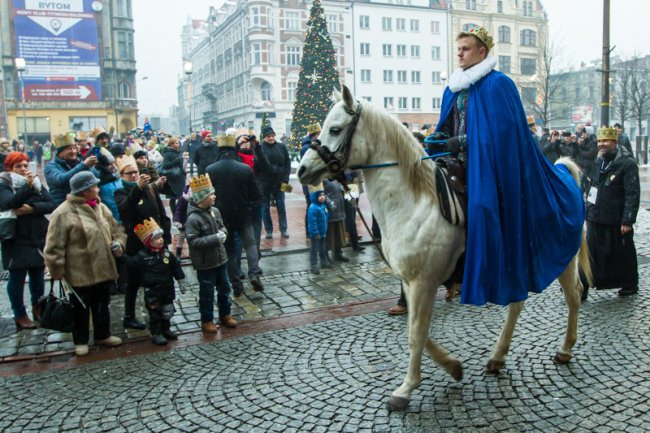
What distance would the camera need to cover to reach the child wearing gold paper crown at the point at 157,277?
6.25m

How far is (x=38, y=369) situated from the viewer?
5625 mm

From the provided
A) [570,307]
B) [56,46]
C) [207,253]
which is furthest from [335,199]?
[56,46]

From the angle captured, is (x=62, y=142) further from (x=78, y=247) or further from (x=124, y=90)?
(x=124, y=90)

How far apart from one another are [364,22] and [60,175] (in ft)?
208

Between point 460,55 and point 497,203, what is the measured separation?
1.29 meters

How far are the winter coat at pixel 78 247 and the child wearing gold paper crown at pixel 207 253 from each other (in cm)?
94

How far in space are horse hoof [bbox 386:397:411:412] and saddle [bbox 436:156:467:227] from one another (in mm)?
1444

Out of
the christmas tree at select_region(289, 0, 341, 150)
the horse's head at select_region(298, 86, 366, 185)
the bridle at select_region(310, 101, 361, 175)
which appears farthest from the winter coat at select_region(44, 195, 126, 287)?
the christmas tree at select_region(289, 0, 341, 150)

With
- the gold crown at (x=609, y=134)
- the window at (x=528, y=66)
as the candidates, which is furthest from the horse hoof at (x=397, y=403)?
the window at (x=528, y=66)

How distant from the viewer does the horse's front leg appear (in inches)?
173

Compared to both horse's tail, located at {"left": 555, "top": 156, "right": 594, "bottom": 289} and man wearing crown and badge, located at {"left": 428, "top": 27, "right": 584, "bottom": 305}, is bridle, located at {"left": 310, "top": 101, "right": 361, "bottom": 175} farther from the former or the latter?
horse's tail, located at {"left": 555, "top": 156, "right": 594, "bottom": 289}

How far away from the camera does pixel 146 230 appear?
20.8 feet

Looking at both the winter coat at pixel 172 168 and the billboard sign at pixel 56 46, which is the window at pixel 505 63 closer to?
the billboard sign at pixel 56 46

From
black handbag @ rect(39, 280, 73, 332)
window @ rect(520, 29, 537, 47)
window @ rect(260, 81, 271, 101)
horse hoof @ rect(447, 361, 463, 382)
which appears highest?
window @ rect(520, 29, 537, 47)
